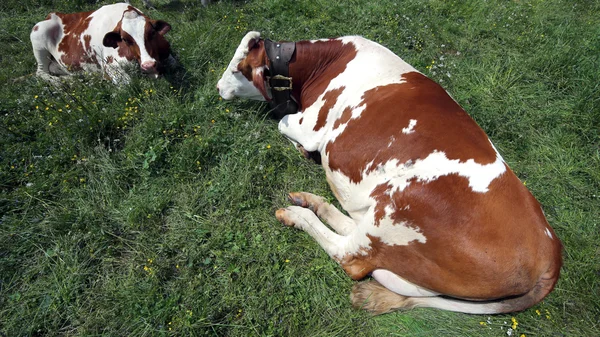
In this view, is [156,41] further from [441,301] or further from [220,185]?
[441,301]

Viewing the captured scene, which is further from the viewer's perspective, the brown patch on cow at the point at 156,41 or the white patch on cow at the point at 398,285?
the brown patch on cow at the point at 156,41

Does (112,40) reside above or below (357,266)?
above

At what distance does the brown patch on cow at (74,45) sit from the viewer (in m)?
4.82

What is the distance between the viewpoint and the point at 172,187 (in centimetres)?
340

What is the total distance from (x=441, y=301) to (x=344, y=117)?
1.77 metres

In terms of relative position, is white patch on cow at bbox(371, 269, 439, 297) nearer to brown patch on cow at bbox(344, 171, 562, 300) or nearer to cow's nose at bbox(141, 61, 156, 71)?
brown patch on cow at bbox(344, 171, 562, 300)

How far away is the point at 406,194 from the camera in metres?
2.42

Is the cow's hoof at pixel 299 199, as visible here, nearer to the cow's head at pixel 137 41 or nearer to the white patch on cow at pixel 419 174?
the white patch on cow at pixel 419 174

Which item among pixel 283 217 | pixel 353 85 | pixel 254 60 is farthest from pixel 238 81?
pixel 283 217

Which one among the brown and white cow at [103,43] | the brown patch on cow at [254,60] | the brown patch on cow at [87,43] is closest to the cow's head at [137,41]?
the brown and white cow at [103,43]

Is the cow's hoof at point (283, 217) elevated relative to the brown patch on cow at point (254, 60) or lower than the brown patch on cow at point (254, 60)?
lower

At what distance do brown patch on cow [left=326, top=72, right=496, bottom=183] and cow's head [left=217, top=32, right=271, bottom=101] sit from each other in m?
1.11

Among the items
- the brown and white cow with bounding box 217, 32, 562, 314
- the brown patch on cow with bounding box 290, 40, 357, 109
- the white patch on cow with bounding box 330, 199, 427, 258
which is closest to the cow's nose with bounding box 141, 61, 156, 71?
the brown and white cow with bounding box 217, 32, 562, 314

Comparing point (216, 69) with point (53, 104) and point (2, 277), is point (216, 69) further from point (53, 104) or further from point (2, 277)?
point (2, 277)
